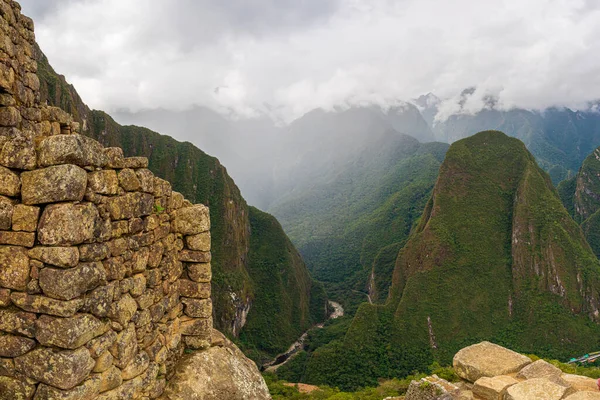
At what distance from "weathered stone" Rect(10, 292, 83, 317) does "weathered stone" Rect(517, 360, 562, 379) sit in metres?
9.05

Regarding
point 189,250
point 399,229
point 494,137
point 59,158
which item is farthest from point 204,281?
point 399,229

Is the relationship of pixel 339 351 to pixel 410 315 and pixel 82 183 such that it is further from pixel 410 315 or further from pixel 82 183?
pixel 82 183

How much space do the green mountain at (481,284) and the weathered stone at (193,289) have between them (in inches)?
2164

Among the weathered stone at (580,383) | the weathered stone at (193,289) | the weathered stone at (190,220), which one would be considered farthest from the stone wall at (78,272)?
the weathered stone at (580,383)

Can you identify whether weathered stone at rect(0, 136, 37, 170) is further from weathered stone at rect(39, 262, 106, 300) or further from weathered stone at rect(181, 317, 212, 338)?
weathered stone at rect(181, 317, 212, 338)

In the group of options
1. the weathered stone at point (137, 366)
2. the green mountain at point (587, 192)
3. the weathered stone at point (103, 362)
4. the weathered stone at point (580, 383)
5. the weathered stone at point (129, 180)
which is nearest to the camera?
the weathered stone at point (103, 362)

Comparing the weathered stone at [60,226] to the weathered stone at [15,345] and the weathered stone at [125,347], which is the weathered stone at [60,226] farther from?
the weathered stone at [125,347]

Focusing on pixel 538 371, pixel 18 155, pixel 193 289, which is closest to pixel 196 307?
pixel 193 289

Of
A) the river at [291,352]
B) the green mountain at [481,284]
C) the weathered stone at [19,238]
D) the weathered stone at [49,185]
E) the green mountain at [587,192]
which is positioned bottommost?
the river at [291,352]

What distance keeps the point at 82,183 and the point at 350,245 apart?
137557mm

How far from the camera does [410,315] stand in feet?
223

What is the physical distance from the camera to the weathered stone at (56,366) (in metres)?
3.79

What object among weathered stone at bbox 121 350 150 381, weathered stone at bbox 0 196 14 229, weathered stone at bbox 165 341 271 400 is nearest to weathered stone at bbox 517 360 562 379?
weathered stone at bbox 165 341 271 400

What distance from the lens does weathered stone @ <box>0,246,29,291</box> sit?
384cm
